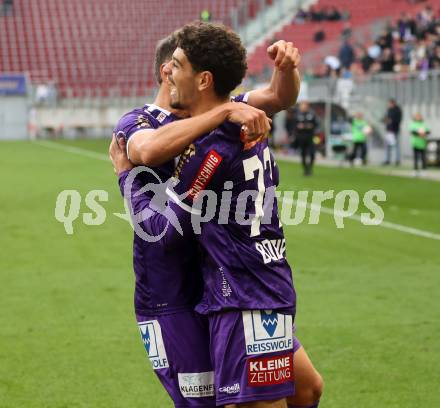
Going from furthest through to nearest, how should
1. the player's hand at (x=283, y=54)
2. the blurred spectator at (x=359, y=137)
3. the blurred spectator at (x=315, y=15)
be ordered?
A: the blurred spectator at (x=315, y=15), the blurred spectator at (x=359, y=137), the player's hand at (x=283, y=54)

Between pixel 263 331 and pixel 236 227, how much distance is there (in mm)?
402

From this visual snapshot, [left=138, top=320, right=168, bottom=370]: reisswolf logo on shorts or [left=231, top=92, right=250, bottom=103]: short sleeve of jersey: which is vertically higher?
[left=231, top=92, right=250, bottom=103]: short sleeve of jersey

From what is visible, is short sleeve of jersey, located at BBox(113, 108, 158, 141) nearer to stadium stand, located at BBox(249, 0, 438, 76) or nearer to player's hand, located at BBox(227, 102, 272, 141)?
player's hand, located at BBox(227, 102, 272, 141)

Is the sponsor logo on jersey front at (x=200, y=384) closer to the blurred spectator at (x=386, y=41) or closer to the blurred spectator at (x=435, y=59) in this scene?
the blurred spectator at (x=435, y=59)

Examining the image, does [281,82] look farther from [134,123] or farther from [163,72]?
[134,123]

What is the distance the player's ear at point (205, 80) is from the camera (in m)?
3.89

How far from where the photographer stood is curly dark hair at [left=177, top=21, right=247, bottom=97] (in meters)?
3.85

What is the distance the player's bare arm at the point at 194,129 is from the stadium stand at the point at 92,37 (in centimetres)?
5051

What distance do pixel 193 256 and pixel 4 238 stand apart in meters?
10.8

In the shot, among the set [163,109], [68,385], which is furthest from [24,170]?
[163,109]

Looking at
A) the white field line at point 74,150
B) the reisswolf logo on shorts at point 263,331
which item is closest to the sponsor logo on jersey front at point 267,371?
the reisswolf logo on shorts at point 263,331

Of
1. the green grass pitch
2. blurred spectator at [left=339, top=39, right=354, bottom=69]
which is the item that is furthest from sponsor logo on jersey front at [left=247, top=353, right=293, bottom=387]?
blurred spectator at [left=339, top=39, right=354, bottom=69]

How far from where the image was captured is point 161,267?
4180 millimetres

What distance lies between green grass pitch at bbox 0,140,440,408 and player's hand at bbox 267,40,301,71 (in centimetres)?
303
